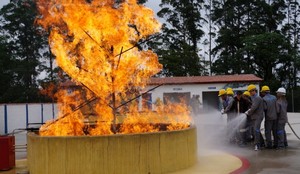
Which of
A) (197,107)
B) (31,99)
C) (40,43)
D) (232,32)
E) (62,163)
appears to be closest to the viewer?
(62,163)

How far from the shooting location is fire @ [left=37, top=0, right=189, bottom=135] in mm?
10336

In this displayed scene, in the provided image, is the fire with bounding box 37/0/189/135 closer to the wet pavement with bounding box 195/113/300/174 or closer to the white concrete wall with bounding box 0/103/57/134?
the wet pavement with bounding box 195/113/300/174

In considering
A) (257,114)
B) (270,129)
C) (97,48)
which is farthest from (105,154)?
(270,129)

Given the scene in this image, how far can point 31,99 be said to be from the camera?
157ft

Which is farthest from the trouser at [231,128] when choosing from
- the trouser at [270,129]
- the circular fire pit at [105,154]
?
the circular fire pit at [105,154]

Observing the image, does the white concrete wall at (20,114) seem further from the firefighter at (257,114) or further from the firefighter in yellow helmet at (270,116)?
the firefighter in yellow helmet at (270,116)

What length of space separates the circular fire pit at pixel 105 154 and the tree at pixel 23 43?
1623 inches

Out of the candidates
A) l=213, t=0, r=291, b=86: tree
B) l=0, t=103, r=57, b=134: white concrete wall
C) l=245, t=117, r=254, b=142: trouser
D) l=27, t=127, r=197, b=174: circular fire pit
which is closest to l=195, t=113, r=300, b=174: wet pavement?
l=245, t=117, r=254, b=142: trouser

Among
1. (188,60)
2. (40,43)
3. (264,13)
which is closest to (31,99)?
(40,43)

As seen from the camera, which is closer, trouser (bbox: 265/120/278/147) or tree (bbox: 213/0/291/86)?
trouser (bbox: 265/120/278/147)

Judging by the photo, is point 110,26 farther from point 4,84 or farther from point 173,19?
point 173,19

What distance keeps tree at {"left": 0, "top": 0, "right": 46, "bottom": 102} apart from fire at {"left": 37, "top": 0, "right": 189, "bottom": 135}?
39.5 meters

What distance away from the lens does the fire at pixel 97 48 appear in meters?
10.3

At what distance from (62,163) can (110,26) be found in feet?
11.8
